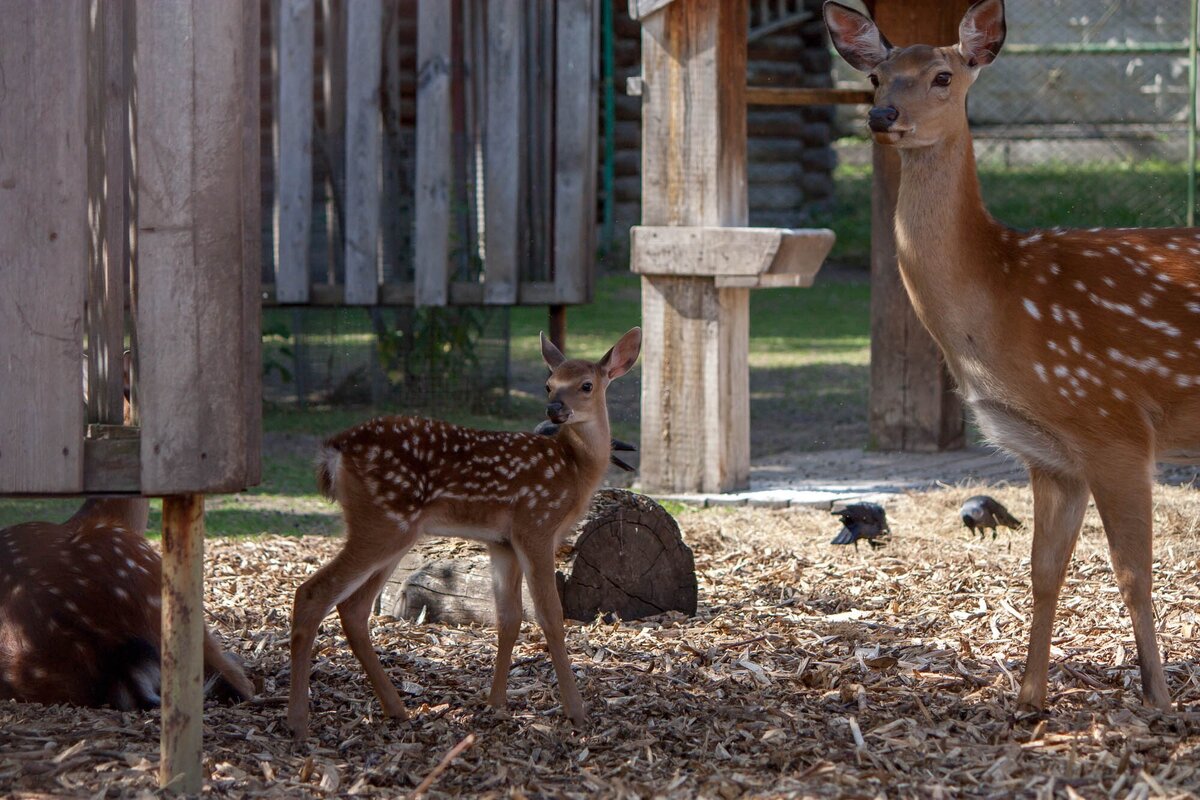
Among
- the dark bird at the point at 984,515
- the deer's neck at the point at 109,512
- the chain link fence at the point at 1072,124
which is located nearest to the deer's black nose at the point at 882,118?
the deer's neck at the point at 109,512

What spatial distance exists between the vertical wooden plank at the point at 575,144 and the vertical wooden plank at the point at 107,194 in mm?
5999

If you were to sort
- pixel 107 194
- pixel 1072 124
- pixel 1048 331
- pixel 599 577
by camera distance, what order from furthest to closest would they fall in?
1. pixel 1072 124
2. pixel 599 577
3. pixel 1048 331
4. pixel 107 194

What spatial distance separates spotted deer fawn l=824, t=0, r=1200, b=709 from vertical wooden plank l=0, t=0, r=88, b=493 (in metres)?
2.45

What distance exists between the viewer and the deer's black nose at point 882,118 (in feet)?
16.2

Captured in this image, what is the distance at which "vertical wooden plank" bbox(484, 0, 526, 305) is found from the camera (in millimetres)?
9922

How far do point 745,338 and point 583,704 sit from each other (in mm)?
4192

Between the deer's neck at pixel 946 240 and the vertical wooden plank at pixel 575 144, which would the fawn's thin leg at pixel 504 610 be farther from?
the vertical wooden plank at pixel 575 144

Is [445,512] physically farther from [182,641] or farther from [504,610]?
[182,641]

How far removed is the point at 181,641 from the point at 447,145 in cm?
663

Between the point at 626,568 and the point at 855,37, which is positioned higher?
the point at 855,37

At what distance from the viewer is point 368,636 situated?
5066mm

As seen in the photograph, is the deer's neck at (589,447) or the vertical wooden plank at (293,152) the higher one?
the vertical wooden plank at (293,152)

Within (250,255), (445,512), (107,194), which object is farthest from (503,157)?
(250,255)

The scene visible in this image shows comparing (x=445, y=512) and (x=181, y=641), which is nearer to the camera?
(x=181, y=641)
